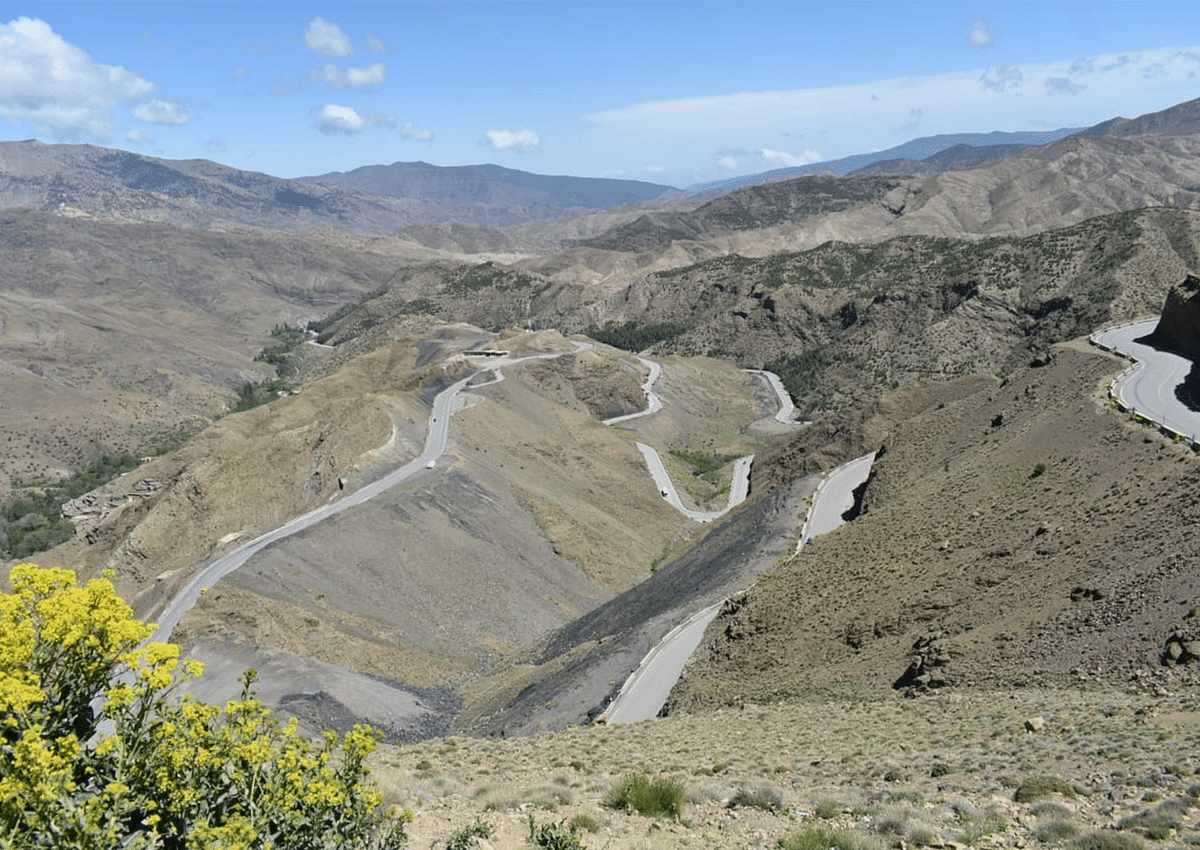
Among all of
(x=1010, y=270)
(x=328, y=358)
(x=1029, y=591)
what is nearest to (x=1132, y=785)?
(x=1029, y=591)

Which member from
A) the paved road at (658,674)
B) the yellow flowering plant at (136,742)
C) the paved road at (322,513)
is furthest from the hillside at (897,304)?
the yellow flowering plant at (136,742)

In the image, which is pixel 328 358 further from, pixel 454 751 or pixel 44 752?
pixel 44 752

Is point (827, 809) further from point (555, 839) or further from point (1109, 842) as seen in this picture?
point (555, 839)

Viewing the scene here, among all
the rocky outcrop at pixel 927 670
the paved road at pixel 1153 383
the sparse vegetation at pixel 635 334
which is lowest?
the rocky outcrop at pixel 927 670

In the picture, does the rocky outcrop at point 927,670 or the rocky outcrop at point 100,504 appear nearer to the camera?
the rocky outcrop at point 927,670

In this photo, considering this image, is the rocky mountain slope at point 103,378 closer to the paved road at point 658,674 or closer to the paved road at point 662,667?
the paved road at point 662,667

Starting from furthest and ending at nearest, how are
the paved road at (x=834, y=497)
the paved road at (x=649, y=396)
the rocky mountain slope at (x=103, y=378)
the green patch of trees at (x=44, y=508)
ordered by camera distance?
the rocky mountain slope at (x=103, y=378), the paved road at (x=649, y=396), the green patch of trees at (x=44, y=508), the paved road at (x=834, y=497)
